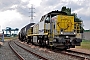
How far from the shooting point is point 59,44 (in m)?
17.6

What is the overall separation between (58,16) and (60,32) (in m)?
1.40

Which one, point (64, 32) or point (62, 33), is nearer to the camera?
point (62, 33)

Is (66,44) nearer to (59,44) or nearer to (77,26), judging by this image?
(59,44)

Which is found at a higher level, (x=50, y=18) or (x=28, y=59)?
(x=50, y=18)

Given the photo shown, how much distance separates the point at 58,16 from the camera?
18188mm

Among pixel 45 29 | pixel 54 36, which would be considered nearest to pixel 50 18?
pixel 45 29

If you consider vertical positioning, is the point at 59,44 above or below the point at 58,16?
below

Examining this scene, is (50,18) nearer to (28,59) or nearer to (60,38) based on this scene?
(60,38)

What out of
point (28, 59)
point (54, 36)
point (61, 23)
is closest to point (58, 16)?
point (61, 23)

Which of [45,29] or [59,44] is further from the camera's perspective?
[45,29]

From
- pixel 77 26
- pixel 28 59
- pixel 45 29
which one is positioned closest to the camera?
pixel 28 59

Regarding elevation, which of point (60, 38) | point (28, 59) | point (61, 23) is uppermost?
point (61, 23)

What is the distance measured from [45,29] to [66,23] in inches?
94.5

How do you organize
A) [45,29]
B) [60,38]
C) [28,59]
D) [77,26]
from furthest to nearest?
1. [45,29]
2. [77,26]
3. [60,38]
4. [28,59]
